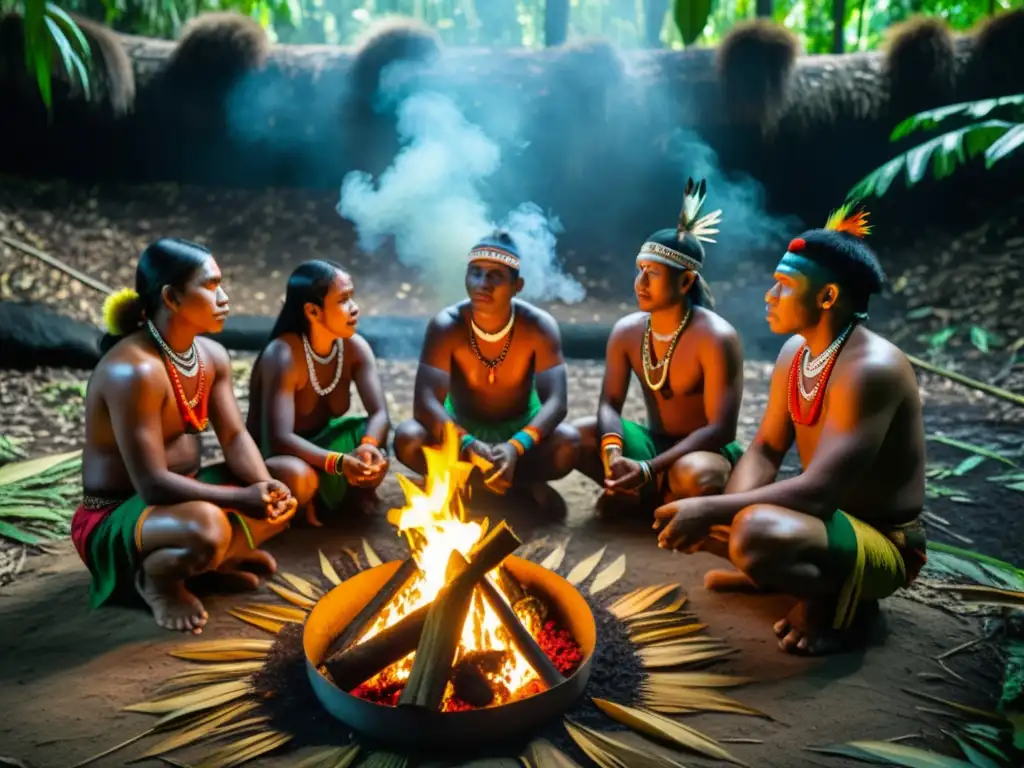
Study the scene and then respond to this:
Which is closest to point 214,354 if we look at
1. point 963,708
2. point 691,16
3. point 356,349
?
point 356,349

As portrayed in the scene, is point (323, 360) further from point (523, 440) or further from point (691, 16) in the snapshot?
point (691, 16)

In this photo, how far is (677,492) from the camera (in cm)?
382

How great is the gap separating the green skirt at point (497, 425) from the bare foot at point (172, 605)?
62.5 inches

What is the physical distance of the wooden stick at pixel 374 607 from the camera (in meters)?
2.88

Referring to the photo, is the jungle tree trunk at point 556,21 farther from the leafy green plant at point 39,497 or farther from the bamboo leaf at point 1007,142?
the leafy green plant at point 39,497

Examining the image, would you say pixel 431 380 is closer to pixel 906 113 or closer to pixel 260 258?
pixel 260 258

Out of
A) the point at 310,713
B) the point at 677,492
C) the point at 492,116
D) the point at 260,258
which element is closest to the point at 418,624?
the point at 310,713

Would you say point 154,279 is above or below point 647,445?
above

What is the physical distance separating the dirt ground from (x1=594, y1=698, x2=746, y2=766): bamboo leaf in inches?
2.0

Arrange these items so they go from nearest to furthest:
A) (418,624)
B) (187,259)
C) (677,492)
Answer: (418,624)
(187,259)
(677,492)

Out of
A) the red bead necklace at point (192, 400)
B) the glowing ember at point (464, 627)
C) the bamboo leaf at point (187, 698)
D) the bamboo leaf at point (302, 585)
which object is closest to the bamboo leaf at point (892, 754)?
the glowing ember at point (464, 627)

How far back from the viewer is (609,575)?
3.67 m

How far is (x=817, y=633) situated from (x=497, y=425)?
1.88 metres

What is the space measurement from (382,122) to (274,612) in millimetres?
7876
